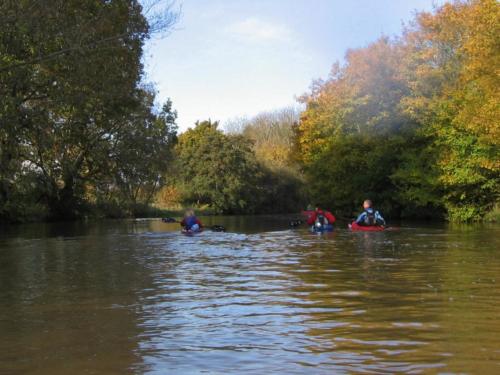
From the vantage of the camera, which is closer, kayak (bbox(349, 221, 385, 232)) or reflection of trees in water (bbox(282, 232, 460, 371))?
reflection of trees in water (bbox(282, 232, 460, 371))

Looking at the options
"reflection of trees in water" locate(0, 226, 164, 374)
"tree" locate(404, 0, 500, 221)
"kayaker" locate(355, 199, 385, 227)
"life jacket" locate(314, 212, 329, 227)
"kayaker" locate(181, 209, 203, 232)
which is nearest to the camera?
"reflection of trees in water" locate(0, 226, 164, 374)

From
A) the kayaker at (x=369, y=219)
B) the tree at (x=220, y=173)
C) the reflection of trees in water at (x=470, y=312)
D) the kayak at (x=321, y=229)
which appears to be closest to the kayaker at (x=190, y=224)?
the kayak at (x=321, y=229)

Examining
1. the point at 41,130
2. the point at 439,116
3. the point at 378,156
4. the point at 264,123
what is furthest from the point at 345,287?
the point at 264,123

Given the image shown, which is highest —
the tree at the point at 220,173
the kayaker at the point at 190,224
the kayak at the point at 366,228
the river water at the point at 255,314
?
the tree at the point at 220,173

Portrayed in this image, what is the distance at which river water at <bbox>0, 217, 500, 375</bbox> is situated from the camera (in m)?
5.04

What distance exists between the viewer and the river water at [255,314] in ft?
16.5

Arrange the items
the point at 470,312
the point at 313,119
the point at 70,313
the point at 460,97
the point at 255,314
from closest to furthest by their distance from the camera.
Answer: the point at 470,312 → the point at 255,314 → the point at 70,313 → the point at 460,97 → the point at 313,119

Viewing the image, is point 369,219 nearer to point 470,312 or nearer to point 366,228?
A: point 366,228

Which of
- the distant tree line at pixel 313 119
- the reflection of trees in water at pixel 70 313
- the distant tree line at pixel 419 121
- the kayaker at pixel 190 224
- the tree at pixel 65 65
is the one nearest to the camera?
the reflection of trees in water at pixel 70 313

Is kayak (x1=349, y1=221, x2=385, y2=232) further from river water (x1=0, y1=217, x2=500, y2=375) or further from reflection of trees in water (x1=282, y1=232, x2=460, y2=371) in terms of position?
river water (x1=0, y1=217, x2=500, y2=375)

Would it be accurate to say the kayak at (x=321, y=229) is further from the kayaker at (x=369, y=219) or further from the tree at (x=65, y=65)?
the tree at (x=65, y=65)

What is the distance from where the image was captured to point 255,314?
7074 mm

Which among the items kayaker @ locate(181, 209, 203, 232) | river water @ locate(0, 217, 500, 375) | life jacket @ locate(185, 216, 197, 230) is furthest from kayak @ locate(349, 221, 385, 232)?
river water @ locate(0, 217, 500, 375)

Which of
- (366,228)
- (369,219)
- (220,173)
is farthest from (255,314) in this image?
(220,173)
